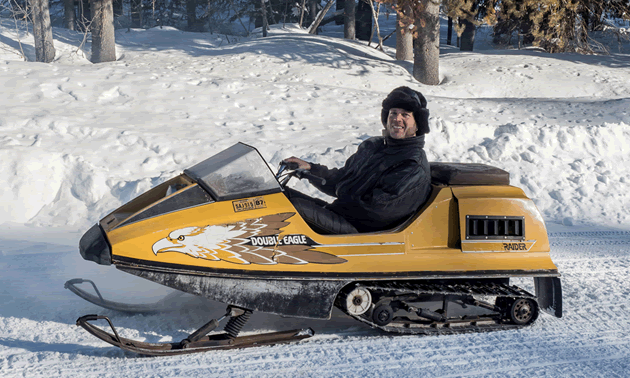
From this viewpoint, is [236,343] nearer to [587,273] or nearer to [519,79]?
[587,273]

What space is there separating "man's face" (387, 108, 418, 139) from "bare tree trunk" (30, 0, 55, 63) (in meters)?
12.2

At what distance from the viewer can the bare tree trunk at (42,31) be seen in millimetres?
12648

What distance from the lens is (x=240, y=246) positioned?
2857 millimetres

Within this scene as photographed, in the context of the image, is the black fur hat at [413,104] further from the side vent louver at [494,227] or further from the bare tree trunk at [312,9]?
the bare tree trunk at [312,9]

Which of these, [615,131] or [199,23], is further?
[199,23]

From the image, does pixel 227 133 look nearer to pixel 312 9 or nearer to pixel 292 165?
pixel 292 165

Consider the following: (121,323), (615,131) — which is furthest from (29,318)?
(615,131)

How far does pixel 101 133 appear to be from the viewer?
6.61 m

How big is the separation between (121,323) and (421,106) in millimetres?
2256

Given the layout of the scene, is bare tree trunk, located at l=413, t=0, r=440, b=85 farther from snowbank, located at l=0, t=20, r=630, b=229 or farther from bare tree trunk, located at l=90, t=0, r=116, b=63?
bare tree trunk, located at l=90, t=0, r=116, b=63

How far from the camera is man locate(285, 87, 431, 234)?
3.07 m

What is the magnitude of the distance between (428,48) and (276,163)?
7.23 metres

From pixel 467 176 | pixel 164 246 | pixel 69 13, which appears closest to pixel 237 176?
pixel 164 246

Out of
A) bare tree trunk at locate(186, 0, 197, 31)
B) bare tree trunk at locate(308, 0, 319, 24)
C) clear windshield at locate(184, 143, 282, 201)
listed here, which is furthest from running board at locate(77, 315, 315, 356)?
bare tree trunk at locate(186, 0, 197, 31)
